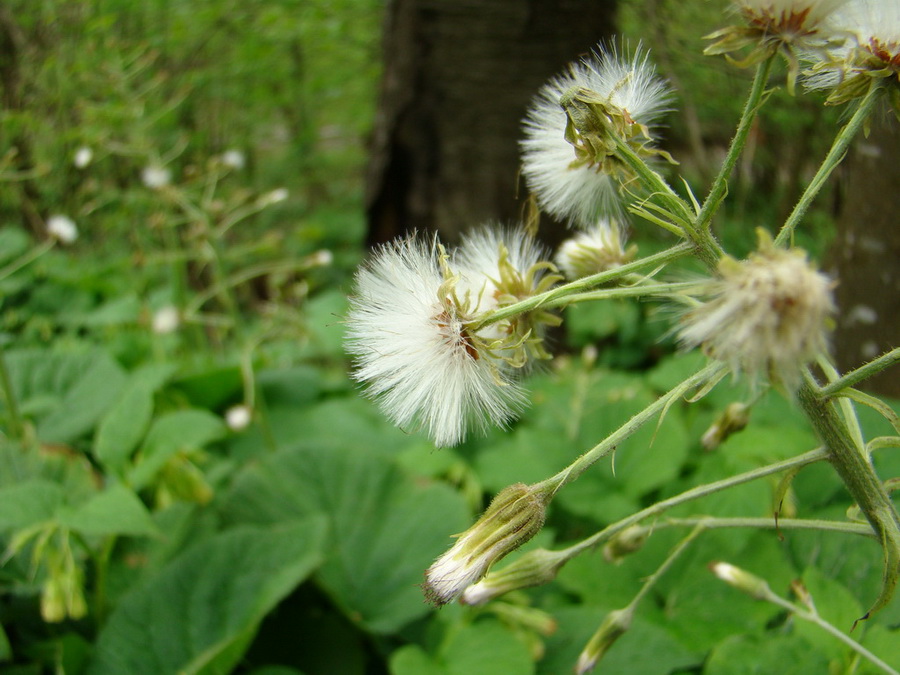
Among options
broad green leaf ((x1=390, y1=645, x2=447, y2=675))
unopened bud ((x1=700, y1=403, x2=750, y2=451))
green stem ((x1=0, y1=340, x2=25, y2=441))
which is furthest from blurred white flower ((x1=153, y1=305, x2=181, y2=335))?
unopened bud ((x1=700, y1=403, x2=750, y2=451))

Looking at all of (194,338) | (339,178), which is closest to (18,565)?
(194,338)

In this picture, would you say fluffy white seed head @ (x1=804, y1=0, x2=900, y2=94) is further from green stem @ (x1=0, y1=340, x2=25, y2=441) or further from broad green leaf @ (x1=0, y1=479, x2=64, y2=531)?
green stem @ (x1=0, y1=340, x2=25, y2=441)

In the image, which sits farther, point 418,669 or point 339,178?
point 339,178

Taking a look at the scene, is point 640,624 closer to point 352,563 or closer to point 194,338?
point 352,563

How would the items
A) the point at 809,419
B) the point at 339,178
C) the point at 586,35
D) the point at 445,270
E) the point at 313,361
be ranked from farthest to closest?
the point at 339,178 < the point at 313,361 < the point at 586,35 < the point at 445,270 < the point at 809,419

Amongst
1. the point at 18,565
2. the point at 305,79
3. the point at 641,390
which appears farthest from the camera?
the point at 305,79

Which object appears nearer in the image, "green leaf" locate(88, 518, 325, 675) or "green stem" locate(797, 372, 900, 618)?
"green stem" locate(797, 372, 900, 618)

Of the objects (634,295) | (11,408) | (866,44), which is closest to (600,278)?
(634,295)
